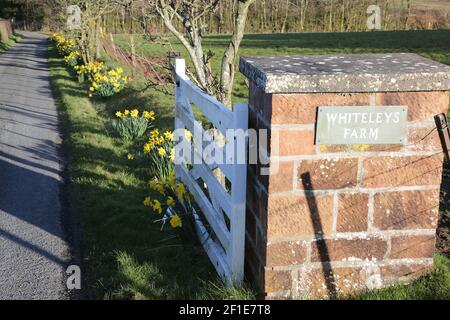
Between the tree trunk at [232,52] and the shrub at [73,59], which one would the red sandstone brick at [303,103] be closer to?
the tree trunk at [232,52]

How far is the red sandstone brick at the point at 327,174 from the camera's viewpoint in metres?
3.11

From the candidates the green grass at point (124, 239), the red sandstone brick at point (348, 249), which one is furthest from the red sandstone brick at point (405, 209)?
the green grass at point (124, 239)

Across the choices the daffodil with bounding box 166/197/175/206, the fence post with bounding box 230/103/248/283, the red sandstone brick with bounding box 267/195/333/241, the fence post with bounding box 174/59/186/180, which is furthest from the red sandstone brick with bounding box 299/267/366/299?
the fence post with bounding box 174/59/186/180

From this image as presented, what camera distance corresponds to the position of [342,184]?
3172 millimetres

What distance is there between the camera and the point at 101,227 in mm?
5188

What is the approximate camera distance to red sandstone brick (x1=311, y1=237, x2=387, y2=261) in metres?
3.24

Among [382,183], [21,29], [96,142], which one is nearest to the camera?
[382,183]

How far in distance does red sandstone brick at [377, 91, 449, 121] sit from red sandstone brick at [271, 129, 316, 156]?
458mm

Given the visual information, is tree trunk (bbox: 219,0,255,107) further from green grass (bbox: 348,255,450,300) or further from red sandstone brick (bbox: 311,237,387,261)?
green grass (bbox: 348,255,450,300)

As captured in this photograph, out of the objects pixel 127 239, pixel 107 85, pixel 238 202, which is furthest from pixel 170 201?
pixel 107 85

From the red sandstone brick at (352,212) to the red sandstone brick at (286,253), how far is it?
0.26 metres
